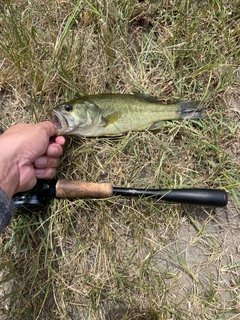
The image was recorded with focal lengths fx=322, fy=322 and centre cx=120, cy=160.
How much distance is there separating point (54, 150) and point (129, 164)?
0.80 metres

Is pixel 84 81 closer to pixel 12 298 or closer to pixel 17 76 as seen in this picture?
pixel 17 76

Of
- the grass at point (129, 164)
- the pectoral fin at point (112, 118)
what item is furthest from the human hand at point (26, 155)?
the pectoral fin at point (112, 118)

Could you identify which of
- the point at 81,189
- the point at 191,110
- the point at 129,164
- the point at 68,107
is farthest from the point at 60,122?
the point at 191,110

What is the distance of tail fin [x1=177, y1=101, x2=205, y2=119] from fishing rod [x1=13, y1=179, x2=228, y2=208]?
0.83m

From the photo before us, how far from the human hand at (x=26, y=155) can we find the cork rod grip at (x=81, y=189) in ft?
0.60

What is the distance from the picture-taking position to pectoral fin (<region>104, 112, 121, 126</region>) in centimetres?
313

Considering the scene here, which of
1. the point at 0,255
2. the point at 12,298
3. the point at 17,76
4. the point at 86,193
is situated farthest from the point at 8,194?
the point at 17,76

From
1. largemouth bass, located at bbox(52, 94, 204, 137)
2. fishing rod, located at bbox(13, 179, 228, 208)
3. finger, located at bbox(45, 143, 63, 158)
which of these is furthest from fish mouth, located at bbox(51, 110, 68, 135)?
fishing rod, located at bbox(13, 179, 228, 208)

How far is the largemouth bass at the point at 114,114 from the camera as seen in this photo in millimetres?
2967

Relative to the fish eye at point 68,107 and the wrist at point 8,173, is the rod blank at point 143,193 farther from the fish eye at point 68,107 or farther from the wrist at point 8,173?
the fish eye at point 68,107

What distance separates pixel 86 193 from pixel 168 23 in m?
2.12

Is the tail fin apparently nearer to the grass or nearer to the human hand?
the grass

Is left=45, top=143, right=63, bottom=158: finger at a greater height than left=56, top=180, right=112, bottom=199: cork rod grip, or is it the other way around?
left=45, top=143, right=63, bottom=158: finger

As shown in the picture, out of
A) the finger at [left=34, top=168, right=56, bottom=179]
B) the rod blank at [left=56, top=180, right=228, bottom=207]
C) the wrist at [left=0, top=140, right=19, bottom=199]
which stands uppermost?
the wrist at [left=0, top=140, right=19, bottom=199]
